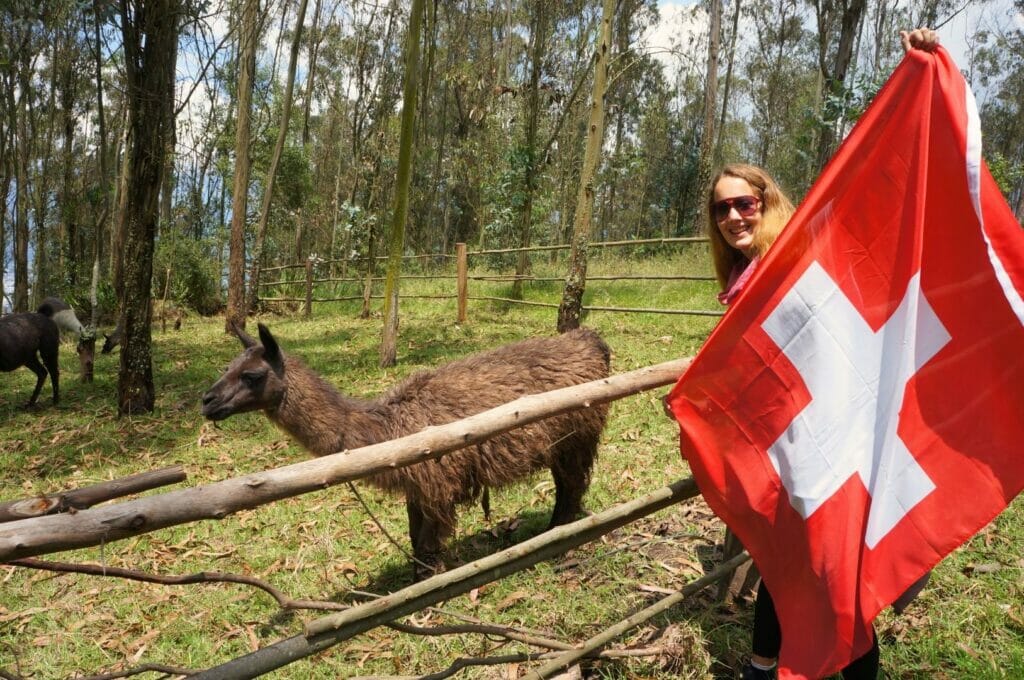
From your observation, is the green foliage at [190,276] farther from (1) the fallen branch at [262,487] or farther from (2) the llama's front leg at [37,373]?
(1) the fallen branch at [262,487]

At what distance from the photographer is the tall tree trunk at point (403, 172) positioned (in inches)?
346

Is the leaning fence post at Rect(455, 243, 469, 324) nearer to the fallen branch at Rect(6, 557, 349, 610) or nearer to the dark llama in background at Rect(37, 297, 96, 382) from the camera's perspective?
the dark llama in background at Rect(37, 297, 96, 382)

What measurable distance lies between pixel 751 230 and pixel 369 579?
11.9 ft

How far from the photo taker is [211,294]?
20219 millimetres

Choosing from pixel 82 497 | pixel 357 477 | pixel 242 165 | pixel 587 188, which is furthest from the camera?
pixel 242 165

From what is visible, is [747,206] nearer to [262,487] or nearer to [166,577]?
[262,487]

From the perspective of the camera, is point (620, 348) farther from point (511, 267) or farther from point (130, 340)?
point (511, 267)

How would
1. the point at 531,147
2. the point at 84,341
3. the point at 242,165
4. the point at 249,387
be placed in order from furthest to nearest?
the point at 531,147, the point at 242,165, the point at 84,341, the point at 249,387

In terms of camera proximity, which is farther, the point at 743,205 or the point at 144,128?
the point at 144,128

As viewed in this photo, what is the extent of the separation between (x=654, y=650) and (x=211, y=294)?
20347 millimetres

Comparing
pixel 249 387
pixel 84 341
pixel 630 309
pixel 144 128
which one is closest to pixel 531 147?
pixel 630 309

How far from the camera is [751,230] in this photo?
8.79ft

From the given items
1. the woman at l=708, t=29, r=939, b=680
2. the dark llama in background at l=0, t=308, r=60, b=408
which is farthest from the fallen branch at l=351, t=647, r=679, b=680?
the dark llama in background at l=0, t=308, r=60, b=408

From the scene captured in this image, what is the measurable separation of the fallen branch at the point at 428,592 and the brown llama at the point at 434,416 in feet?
3.58
